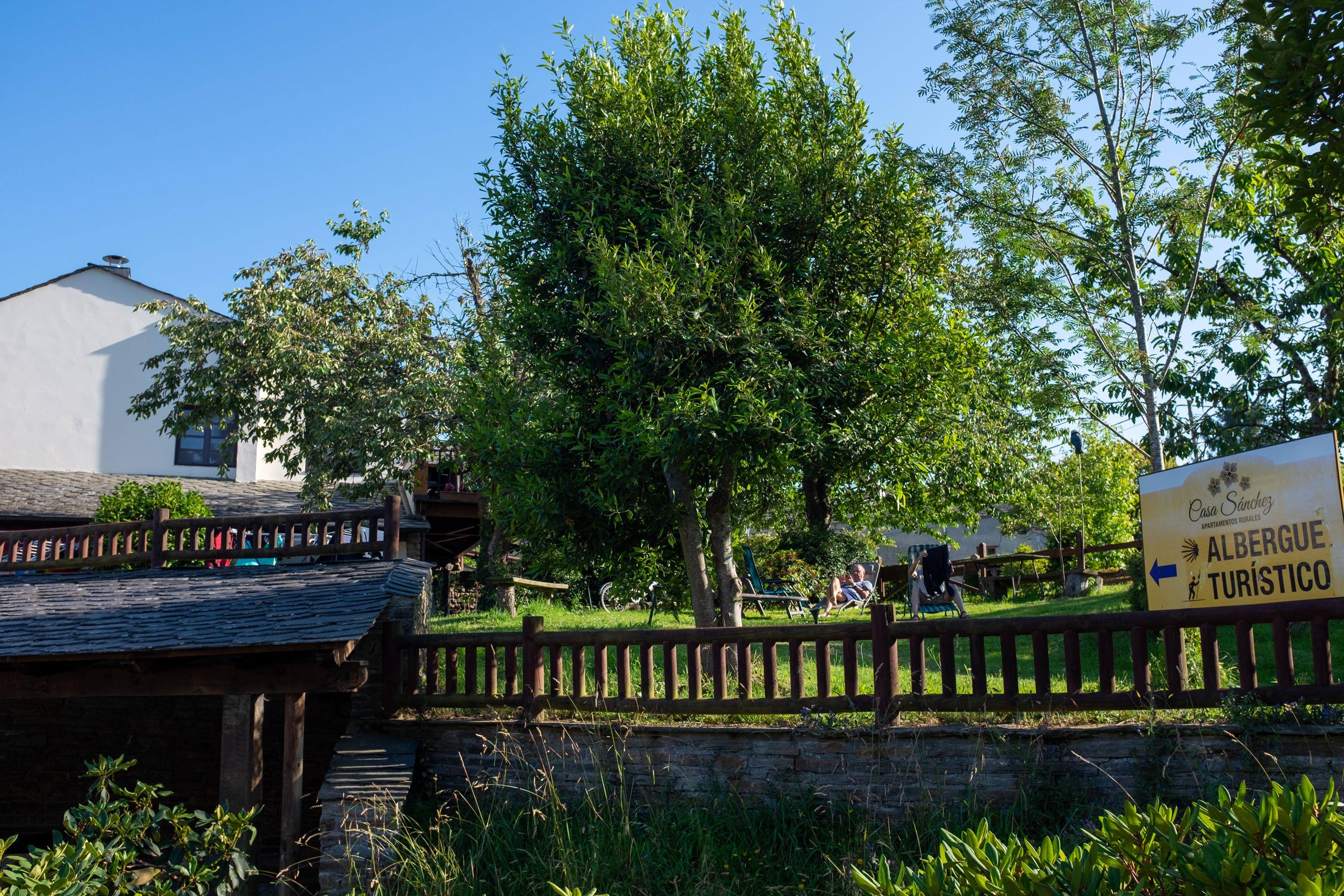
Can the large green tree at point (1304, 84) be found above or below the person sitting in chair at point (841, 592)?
above

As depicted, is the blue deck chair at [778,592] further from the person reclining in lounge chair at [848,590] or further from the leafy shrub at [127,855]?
the leafy shrub at [127,855]

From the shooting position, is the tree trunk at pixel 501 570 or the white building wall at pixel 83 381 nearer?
the tree trunk at pixel 501 570

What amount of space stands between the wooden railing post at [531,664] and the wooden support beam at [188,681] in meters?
1.28

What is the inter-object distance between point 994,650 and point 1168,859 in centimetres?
989

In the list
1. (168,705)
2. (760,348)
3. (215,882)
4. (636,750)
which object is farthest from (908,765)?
(168,705)

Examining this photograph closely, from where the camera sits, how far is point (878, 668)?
7293mm

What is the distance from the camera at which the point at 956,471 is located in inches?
435

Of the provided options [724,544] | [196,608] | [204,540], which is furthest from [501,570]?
[196,608]

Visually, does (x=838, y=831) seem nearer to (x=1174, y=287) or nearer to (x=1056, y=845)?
(x=1056, y=845)

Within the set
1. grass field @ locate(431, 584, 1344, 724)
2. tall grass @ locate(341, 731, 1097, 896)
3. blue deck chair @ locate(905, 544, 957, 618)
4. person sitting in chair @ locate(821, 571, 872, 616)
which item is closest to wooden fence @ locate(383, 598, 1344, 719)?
grass field @ locate(431, 584, 1344, 724)

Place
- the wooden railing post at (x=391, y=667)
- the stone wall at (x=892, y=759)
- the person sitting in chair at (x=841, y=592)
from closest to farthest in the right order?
the stone wall at (x=892, y=759) → the wooden railing post at (x=391, y=667) → the person sitting in chair at (x=841, y=592)

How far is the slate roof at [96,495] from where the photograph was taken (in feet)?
62.6

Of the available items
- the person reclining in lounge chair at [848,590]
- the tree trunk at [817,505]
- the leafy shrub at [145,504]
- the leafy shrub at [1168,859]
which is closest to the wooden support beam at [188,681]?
the leafy shrub at [1168,859]

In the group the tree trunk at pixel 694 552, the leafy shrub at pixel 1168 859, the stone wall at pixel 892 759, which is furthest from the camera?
the tree trunk at pixel 694 552
